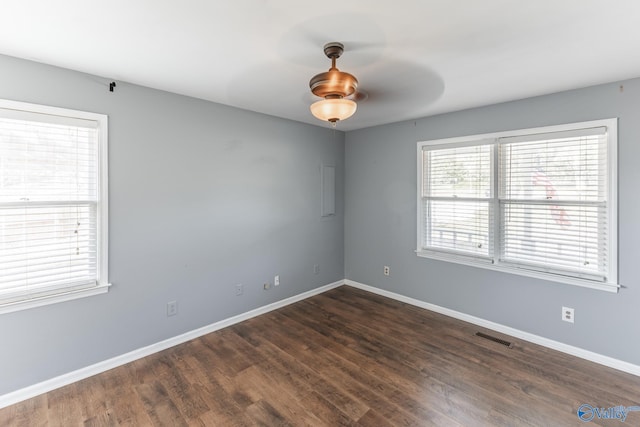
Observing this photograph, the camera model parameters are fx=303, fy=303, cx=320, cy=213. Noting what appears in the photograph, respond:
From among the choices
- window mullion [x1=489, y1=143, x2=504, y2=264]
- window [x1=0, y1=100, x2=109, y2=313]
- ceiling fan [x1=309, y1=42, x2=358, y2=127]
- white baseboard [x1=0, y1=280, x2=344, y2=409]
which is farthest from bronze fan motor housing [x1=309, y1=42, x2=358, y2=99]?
white baseboard [x1=0, y1=280, x2=344, y2=409]

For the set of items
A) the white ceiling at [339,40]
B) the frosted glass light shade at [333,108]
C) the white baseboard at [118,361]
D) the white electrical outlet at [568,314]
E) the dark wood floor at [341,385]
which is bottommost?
the dark wood floor at [341,385]

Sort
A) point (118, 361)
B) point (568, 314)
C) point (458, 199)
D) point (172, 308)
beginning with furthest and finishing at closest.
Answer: point (458, 199), point (172, 308), point (568, 314), point (118, 361)

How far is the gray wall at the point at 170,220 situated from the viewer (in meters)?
2.29

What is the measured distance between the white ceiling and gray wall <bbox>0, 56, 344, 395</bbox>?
0.91 ft

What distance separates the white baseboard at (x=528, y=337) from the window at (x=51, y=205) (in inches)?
134

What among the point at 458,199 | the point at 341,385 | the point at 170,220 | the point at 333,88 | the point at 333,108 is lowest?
the point at 341,385

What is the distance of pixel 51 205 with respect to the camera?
230 centimetres

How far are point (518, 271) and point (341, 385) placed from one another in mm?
2155

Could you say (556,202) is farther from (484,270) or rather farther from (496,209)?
(484,270)

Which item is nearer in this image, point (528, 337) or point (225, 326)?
point (528, 337)

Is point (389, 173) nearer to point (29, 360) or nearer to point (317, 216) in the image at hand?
point (317, 216)

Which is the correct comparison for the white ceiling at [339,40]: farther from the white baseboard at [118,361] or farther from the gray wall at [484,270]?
the white baseboard at [118,361]

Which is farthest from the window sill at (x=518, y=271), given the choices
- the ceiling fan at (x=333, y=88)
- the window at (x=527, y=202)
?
the ceiling fan at (x=333, y=88)

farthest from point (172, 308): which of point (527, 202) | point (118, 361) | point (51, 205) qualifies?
point (527, 202)
